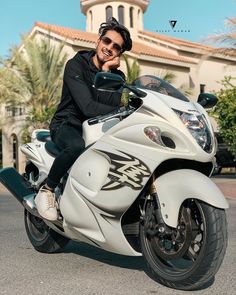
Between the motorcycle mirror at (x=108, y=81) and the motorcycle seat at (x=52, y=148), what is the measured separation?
110 cm

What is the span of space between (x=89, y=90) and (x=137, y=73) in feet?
69.5

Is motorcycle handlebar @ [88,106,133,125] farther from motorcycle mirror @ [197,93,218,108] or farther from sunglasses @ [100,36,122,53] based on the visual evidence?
motorcycle mirror @ [197,93,218,108]

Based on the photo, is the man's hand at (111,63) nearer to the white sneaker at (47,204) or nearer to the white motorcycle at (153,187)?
the white motorcycle at (153,187)

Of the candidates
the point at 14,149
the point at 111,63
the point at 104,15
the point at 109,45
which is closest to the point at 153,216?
the point at 111,63

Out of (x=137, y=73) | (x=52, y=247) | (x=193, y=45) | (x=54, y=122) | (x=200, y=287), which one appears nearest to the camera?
(x=200, y=287)

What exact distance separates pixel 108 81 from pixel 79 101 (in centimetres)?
54

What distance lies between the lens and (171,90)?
3.78 meters

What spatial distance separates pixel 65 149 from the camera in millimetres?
3984

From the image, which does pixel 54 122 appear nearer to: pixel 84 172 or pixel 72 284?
pixel 84 172

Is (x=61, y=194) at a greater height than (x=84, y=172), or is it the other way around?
(x=84, y=172)

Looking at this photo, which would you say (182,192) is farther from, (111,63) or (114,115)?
(111,63)

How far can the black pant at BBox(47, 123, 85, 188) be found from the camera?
3949 millimetres

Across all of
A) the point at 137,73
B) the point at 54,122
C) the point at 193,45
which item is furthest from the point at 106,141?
the point at 193,45

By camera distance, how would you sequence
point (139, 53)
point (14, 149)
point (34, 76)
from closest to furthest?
1. point (34, 76)
2. point (139, 53)
3. point (14, 149)
